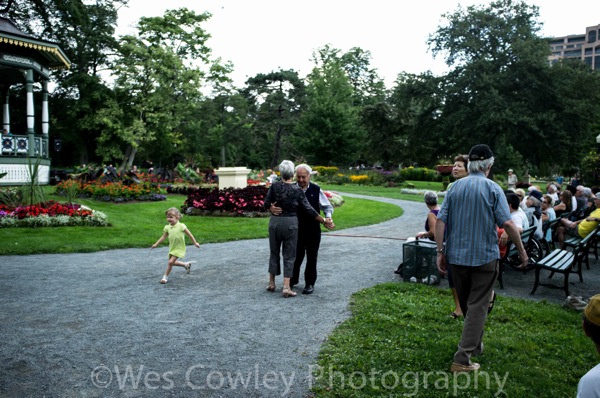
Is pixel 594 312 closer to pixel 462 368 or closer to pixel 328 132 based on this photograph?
pixel 462 368

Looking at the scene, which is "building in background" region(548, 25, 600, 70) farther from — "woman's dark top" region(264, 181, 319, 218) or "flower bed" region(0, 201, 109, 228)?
"woman's dark top" region(264, 181, 319, 218)

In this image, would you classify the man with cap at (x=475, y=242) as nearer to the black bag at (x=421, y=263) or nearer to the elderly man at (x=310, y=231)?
the elderly man at (x=310, y=231)

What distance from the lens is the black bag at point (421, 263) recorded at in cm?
736

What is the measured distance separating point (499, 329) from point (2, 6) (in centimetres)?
3909

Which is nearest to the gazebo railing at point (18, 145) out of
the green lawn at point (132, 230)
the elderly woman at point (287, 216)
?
the green lawn at point (132, 230)

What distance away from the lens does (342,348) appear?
4559 mm

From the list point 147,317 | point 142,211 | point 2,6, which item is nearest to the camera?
point 147,317

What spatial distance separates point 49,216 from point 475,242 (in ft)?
40.3

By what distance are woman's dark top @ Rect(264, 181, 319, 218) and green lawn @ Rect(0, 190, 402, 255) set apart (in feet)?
18.0

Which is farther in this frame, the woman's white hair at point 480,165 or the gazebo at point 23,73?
the gazebo at point 23,73

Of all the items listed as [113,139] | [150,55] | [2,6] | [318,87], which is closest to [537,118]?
[318,87]

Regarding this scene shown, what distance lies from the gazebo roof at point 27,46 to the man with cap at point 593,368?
22.4 m

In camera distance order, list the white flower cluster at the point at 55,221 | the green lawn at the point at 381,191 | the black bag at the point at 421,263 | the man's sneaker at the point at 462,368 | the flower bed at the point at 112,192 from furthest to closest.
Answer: the green lawn at the point at 381,191 < the flower bed at the point at 112,192 < the white flower cluster at the point at 55,221 < the black bag at the point at 421,263 < the man's sneaker at the point at 462,368

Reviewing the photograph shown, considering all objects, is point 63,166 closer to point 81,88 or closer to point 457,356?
point 81,88
